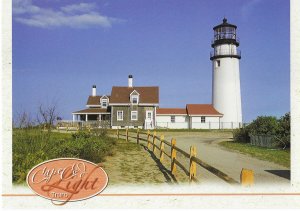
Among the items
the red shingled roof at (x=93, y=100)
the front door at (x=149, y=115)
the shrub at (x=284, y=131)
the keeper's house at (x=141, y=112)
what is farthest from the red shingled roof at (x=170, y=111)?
the shrub at (x=284, y=131)

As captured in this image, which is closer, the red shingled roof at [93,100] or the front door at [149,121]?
the front door at [149,121]

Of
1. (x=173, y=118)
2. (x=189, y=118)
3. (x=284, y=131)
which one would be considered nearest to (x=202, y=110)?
(x=189, y=118)

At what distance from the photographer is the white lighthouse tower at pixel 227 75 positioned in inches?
1216

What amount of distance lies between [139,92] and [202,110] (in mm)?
6112

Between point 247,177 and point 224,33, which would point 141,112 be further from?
point 247,177

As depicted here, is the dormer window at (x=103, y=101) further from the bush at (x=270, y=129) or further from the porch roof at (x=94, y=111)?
the bush at (x=270, y=129)

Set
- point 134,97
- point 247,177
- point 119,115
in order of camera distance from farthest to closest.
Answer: point 119,115, point 134,97, point 247,177

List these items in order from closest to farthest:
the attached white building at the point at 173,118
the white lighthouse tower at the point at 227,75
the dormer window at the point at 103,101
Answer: the white lighthouse tower at the point at 227,75
the attached white building at the point at 173,118
the dormer window at the point at 103,101

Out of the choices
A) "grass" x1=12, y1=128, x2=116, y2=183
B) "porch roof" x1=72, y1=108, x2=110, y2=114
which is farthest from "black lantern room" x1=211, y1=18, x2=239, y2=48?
"grass" x1=12, y1=128, x2=116, y2=183

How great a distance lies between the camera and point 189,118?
35.2 m

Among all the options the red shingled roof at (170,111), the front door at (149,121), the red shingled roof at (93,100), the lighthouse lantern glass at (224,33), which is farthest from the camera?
the red shingled roof at (93,100)

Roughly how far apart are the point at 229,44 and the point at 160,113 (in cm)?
880

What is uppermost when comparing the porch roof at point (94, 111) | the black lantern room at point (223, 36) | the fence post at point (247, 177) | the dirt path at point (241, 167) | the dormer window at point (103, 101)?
the black lantern room at point (223, 36)
